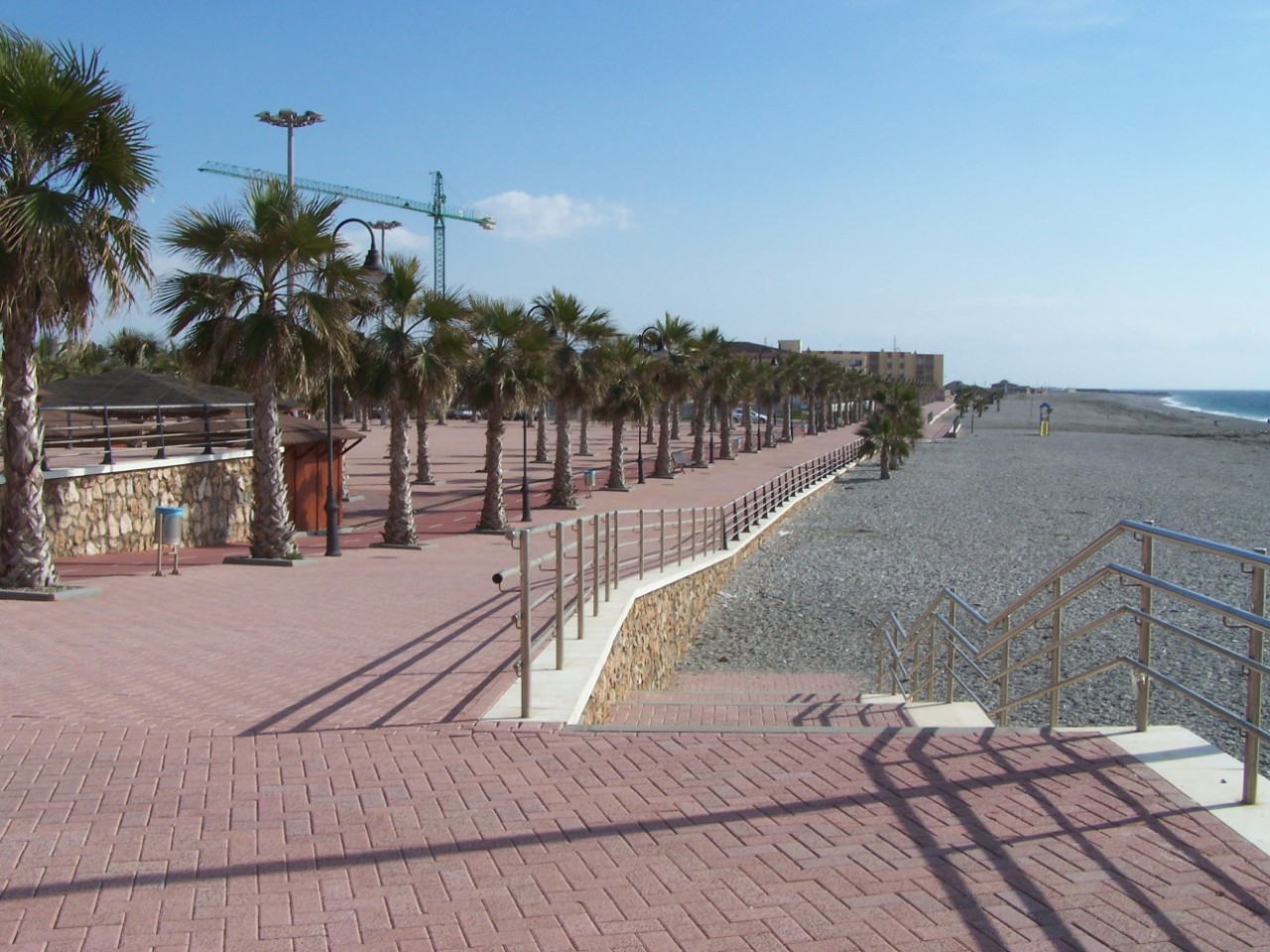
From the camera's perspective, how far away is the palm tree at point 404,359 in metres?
20.8

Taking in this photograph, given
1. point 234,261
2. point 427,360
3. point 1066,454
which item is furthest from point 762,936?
point 1066,454

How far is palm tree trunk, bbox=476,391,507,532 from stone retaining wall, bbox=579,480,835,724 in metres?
5.19

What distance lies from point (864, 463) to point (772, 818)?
58.6 meters

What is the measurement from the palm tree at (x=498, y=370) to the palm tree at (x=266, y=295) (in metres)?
7.75

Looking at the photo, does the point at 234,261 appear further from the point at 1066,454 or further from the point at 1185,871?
the point at 1066,454

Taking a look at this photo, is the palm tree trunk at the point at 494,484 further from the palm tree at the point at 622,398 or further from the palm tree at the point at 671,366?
the palm tree at the point at 671,366

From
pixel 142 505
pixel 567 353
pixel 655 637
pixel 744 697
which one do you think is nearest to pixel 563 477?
pixel 567 353

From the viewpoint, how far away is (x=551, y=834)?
4652 millimetres

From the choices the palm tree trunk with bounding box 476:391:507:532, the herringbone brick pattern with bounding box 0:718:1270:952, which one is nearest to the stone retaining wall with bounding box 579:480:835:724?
the herringbone brick pattern with bounding box 0:718:1270:952

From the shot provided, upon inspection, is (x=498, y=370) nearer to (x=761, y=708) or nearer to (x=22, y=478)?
(x=22, y=478)

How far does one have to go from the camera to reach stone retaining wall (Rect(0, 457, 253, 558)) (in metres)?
16.5

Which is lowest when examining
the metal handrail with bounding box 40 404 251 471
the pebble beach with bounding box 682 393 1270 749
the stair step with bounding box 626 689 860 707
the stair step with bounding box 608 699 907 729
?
the pebble beach with bounding box 682 393 1270 749

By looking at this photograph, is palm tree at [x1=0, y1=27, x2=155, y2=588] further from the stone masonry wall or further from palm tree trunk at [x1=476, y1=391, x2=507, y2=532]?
palm tree trunk at [x1=476, y1=391, x2=507, y2=532]

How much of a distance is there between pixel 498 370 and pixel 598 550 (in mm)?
14415
